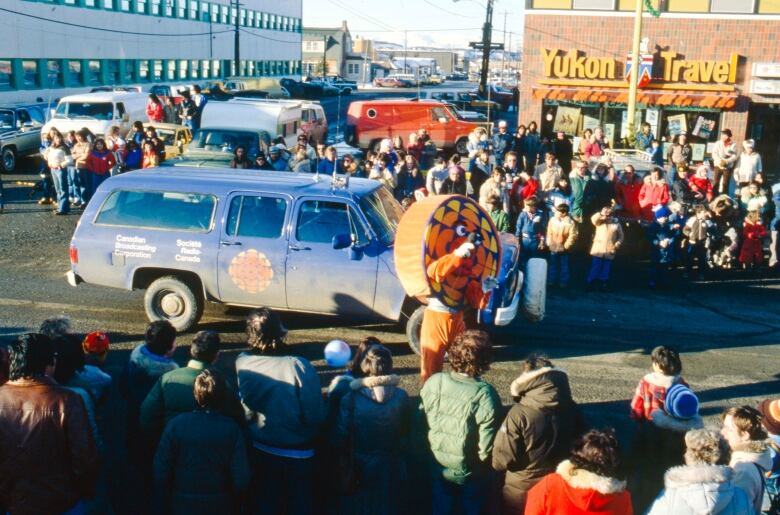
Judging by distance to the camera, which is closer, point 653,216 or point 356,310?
point 356,310

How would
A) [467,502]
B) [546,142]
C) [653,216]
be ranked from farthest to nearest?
[546,142], [653,216], [467,502]

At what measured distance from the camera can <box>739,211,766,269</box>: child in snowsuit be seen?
44.4 feet

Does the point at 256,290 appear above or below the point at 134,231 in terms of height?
below

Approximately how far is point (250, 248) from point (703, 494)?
20.7 ft

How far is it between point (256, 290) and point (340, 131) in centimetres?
2865

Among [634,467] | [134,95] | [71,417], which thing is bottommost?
[634,467]

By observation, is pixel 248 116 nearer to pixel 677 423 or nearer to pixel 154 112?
pixel 154 112

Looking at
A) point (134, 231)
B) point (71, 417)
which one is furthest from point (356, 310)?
point (71, 417)

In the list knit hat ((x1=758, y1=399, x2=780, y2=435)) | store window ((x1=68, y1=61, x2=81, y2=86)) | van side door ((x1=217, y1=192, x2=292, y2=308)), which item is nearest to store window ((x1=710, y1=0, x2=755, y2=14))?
van side door ((x1=217, y1=192, x2=292, y2=308))

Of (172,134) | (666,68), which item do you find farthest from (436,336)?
(666,68)

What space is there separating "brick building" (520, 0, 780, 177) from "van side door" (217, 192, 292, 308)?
1777cm

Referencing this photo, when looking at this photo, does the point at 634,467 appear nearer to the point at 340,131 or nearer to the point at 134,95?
the point at 134,95

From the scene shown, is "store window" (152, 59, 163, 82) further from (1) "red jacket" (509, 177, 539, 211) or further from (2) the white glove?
(2) the white glove

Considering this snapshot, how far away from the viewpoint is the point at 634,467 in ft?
19.1
